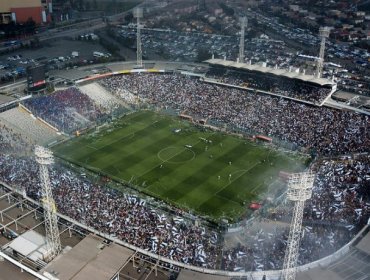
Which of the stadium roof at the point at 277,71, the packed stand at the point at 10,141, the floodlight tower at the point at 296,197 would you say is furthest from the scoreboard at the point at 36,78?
the floodlight tower at the point at 296,197

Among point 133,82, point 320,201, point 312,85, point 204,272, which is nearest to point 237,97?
point 312,85

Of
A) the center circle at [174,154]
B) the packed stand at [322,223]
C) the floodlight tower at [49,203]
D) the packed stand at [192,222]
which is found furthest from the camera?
the center circle at [174,154]

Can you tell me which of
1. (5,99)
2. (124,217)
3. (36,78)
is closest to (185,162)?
(124,217)

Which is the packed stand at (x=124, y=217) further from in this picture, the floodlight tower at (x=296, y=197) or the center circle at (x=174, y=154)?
the center circle at (x=174, y=154)

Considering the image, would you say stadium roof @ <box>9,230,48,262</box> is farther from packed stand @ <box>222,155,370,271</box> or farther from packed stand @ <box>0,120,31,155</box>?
packed stand @ <box>0,120,31,155</box>

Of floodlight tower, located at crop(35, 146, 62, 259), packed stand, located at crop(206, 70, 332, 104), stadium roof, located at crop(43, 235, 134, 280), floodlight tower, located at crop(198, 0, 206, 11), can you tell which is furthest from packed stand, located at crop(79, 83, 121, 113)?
floodlight tower, located at crop(198, 0, 206, 11)

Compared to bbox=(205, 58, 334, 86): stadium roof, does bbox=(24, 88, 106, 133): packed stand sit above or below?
below
